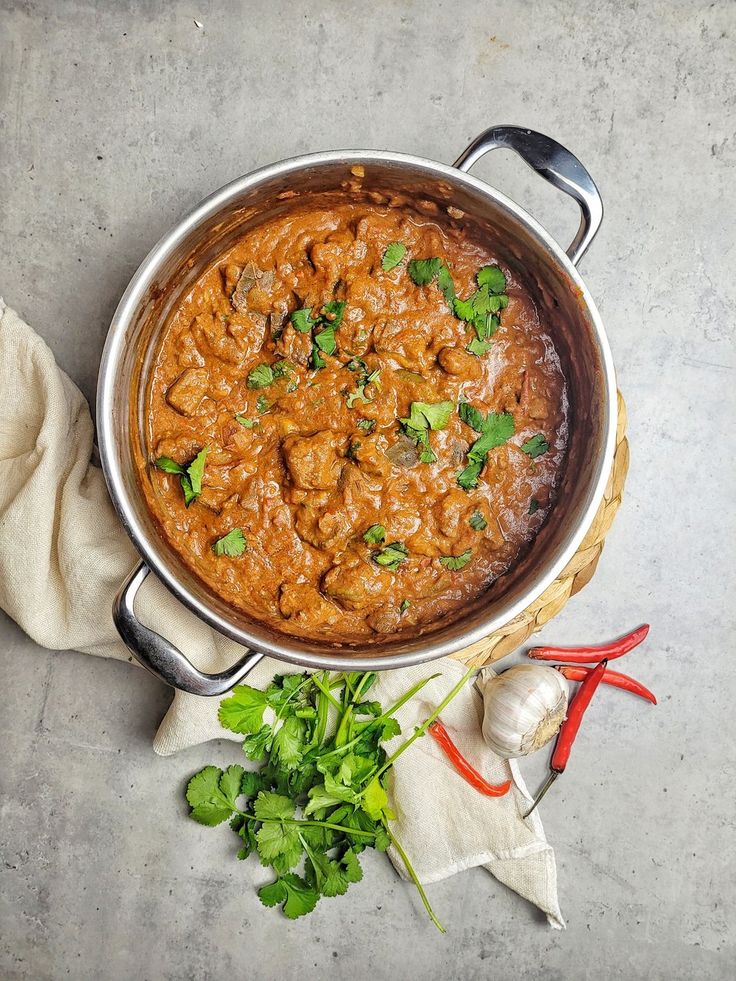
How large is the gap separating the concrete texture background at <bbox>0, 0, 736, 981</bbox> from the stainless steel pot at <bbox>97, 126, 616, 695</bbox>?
0.48 meters

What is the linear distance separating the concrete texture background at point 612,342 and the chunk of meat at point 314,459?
35.5 inches

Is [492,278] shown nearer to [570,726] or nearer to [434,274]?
[434,274]

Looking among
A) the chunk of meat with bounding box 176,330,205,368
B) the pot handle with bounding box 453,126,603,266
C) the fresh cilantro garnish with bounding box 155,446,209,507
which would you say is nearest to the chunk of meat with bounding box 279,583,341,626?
the fresh cilantro garnish with bounding box 155,446,209,507

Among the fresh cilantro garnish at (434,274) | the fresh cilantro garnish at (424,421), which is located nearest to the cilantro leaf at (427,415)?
the fresh cilantro garnish at (424,421)

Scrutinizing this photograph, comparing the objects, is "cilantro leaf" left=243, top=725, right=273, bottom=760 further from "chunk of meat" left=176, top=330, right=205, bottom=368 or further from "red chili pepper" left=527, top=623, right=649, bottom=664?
"chunk of meat" left=176, top=330, right=205, bottom=368

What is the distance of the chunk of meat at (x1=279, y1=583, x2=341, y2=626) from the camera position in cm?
239

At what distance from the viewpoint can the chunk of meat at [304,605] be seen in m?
2.39

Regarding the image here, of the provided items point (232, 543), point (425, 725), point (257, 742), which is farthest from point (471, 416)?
point (257, 742)

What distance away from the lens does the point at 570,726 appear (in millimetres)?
2887

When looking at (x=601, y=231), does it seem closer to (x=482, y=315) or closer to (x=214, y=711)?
(x=482, y=315)

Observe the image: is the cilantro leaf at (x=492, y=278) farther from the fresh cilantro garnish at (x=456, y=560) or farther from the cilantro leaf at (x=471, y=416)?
the fresh cilantro garnish at (x=456, y=560)

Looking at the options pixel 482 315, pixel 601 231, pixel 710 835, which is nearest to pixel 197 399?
pixel 482 315

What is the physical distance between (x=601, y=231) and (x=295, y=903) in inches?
98.5

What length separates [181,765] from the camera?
2.86 metres
